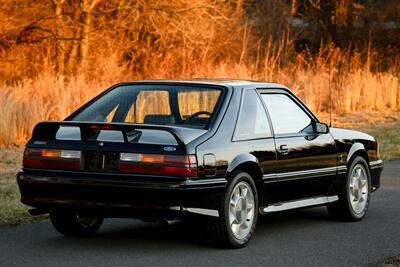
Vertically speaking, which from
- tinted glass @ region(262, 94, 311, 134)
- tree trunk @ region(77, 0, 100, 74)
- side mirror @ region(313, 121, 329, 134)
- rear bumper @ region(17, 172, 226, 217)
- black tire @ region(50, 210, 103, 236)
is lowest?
black tire @ region(50, 210, 103, 236)

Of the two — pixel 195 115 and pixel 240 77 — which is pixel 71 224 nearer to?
pixel 195 115

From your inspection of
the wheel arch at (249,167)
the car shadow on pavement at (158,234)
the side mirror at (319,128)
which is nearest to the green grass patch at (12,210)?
the car shadow on pavement at (158,234)

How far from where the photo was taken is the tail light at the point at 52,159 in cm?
775

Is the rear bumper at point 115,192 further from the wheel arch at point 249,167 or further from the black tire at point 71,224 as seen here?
the black tire at point 71,224

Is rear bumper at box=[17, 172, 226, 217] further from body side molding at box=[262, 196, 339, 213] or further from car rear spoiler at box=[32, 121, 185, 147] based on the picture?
body side molding at box=[262, 196, 339, 213]

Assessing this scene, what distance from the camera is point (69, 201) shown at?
774 cm

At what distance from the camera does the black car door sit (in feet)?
28.5

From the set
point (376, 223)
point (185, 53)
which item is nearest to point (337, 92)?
point (185, 53)

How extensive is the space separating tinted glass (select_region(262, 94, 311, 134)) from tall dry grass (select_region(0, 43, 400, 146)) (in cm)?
981

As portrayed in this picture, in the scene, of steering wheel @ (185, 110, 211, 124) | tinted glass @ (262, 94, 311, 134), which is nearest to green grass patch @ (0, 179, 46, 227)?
steering wheel @ (185, 110, 211, 124)

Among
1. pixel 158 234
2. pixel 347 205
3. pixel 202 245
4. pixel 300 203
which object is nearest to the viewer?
pixel 202 245

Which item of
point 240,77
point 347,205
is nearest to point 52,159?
point 347,205

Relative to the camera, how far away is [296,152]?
351 inches

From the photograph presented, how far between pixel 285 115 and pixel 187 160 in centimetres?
188
